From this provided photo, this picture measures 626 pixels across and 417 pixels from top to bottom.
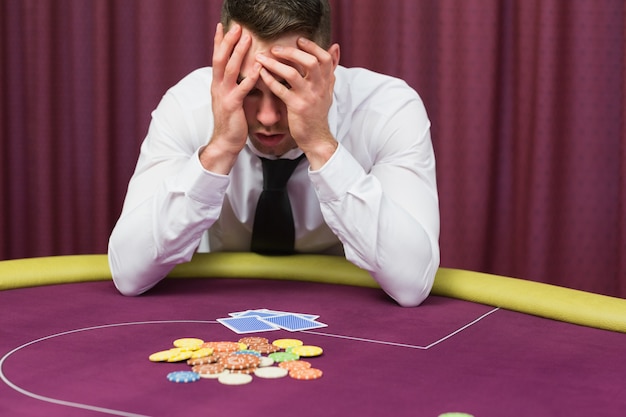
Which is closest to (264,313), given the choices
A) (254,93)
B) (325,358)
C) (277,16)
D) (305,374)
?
(325,358)

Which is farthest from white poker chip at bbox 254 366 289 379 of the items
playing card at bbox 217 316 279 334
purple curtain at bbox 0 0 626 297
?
purple curtain at bbox 0 0 626 297

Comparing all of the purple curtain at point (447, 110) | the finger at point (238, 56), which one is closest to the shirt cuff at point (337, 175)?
the finger at point (238, 56)

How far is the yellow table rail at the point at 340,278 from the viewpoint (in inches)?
64.2

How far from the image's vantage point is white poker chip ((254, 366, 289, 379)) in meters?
1.19

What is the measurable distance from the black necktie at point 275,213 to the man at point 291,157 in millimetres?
63

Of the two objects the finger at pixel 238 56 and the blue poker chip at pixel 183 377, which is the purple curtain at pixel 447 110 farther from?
the blue poker chip at pixel 183 377

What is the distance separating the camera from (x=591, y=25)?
3098mm

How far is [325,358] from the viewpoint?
51.6 inches

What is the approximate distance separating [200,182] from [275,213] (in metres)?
0.33

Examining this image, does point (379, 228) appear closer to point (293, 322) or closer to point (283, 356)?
point (293, 322)

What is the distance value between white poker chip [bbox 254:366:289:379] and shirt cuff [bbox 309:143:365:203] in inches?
24.4

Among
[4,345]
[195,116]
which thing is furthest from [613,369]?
[195,116]

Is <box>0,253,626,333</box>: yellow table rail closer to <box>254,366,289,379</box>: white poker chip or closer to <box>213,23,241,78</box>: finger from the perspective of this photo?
<box>213,23,241,78</box>: finger

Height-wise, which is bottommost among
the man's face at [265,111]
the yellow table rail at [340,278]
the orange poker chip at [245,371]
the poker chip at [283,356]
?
the orange poker chip at [245,371]
